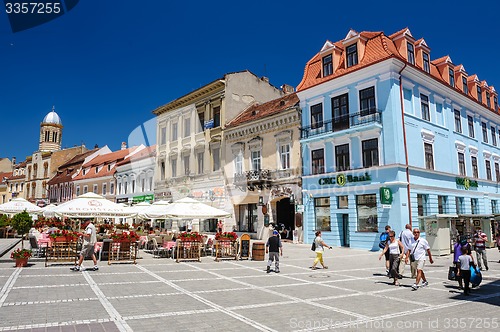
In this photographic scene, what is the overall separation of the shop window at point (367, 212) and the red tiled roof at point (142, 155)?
27.2 metres

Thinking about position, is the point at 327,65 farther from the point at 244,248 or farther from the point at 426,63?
the point at 244,248

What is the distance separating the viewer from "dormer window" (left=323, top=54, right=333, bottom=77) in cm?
2541

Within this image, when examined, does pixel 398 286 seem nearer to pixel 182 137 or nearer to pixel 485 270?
pixel 485 270

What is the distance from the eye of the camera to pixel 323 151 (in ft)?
82.4

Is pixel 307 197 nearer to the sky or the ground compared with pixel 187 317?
nearer to the sky

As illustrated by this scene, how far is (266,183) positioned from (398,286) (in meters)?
18.1

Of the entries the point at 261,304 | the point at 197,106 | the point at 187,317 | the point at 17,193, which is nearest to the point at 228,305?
the point at 261,304

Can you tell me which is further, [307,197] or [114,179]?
[114,179]

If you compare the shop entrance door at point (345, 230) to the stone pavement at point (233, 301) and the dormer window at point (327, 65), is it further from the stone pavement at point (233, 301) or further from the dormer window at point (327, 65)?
the stone pavement at point (233, 301)

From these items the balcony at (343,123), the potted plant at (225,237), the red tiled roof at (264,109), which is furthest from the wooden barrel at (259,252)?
the red tiled roof at (264,109)

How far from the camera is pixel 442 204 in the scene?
2453 centimetres

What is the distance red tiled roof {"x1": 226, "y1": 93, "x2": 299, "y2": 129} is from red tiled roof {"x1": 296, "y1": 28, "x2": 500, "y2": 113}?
2.13 meters

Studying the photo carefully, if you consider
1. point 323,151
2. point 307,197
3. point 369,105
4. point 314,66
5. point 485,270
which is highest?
point 314,66

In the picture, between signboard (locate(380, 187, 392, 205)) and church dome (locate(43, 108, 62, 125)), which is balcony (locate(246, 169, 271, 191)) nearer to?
signboard (locate(380, 187, 392, 205))
